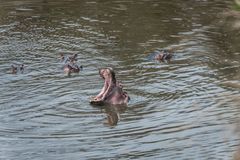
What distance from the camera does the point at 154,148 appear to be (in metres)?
9.98

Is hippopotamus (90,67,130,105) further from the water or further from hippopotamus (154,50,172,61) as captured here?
hippopotamus (154,50,172,61)

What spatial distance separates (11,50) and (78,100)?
4758mm

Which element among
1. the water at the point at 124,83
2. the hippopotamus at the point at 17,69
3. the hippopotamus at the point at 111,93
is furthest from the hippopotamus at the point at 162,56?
the hippopotamus at the point at 111,93

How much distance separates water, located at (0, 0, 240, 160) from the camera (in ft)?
33.4

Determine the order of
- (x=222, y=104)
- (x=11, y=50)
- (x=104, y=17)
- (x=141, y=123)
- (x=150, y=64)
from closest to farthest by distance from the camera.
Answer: (x=141, y=123) → (x=222, y=104) → (x=150, y=64) → (x=11, y=50) → (x=104, y=17)

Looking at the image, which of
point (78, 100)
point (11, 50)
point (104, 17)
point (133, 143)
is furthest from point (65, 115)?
point (104, 17)

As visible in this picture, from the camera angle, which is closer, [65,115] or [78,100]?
[65,115]

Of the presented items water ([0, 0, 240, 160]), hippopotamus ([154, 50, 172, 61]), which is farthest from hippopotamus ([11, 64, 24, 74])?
hippopotamus ([154, 50, 172, 61])

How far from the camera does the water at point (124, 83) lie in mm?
10188

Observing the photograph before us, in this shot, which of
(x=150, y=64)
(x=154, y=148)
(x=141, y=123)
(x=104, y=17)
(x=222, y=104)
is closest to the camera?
(x=154, y=148)

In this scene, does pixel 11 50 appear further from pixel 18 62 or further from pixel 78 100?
pixel 78 100

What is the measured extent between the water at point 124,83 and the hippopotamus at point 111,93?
0.17 metres

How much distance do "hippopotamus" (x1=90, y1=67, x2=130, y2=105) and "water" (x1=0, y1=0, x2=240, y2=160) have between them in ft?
0.55

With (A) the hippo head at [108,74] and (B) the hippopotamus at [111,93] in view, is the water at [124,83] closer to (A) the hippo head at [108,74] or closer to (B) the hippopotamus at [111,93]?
(B) the hippopotamus at [111,93]
